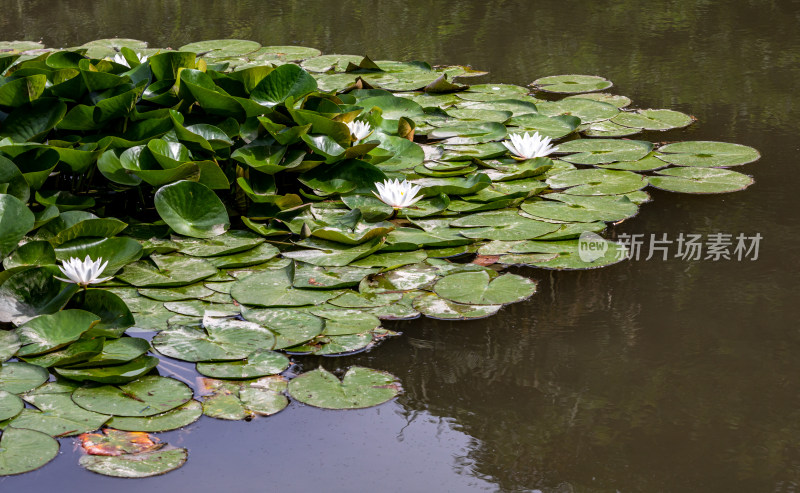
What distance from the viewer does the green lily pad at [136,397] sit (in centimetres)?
210

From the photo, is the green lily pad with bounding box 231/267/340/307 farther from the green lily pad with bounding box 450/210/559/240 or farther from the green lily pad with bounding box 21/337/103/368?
the green lily pad with bounding box 450/210/559/240

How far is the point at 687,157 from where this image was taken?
12.2 ft

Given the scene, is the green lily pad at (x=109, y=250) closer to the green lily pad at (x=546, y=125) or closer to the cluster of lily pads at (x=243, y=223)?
the cluster of lily pads at (x=243, y=223)

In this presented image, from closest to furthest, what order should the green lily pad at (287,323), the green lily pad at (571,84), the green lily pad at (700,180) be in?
the green lily pad at (287,323)
the green lily pad at (700,180)
the green lily pad at (571,84)

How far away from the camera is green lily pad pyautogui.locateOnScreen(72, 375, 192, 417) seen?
82.7 inches

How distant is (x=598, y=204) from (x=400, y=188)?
0.80 metres

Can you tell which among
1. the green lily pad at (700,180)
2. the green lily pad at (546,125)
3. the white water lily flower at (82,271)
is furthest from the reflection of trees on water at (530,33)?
the white water lily flower at (82,271)

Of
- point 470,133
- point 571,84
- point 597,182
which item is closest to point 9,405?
point 597,182

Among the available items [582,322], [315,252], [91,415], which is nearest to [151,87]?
[315,252]

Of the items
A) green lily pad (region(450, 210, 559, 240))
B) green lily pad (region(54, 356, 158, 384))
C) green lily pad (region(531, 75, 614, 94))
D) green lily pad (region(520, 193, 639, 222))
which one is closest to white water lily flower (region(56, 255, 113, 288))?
green lily pad (region(54, 356, 158, 384))

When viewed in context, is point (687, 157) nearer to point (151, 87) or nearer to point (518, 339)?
point (518, 339)

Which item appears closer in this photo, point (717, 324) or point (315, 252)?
point (717, 324)

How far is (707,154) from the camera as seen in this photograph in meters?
3.74

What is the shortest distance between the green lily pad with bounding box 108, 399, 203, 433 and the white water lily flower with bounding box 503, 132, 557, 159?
83.1 inches
